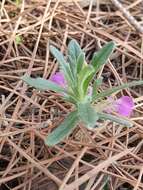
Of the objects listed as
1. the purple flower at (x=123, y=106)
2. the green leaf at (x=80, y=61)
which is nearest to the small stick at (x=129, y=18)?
the purple flower at (x=123, y=106)

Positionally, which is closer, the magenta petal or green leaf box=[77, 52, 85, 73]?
green leaf box=[77, 52, 85, 73]

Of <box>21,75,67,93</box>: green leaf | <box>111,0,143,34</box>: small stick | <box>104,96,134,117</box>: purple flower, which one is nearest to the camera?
<box>21,75,67,93</box>: green leaf

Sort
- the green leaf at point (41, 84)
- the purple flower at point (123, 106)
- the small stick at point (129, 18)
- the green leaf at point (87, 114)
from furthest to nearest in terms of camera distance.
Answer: the small stick at point (129, 18) → the purple flower at point (123, 106) → the green leaf at point (41, 84) → the green leaf at point (87, 114)

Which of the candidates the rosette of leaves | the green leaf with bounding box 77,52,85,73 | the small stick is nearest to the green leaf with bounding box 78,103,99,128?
the rosette of leaves

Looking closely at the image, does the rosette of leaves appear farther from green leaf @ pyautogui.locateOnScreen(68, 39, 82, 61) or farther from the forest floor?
the forest floor

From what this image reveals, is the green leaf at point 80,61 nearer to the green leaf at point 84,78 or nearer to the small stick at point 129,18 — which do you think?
the green leaf at point 84,78

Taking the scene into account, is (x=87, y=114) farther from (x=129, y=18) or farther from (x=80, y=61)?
(x=129, y=18)

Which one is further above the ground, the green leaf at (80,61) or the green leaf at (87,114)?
the green leaf at (80,61)
